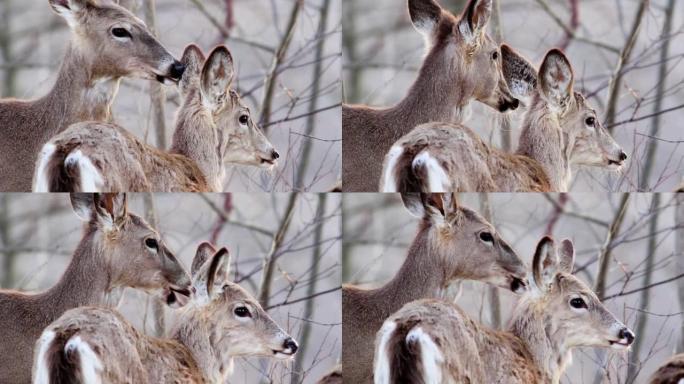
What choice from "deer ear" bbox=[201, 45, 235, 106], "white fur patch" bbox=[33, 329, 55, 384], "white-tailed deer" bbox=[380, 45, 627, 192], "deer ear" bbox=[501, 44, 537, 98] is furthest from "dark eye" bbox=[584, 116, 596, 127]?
"white fur patch" bbox=[33, 329, 55, 384]

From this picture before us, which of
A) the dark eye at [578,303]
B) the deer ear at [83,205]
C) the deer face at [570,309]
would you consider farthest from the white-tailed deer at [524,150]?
the deer ear at [83,205]

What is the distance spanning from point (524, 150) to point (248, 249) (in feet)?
4.36

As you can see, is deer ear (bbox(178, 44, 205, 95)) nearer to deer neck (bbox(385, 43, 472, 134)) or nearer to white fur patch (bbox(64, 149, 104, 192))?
white fur patch (bbox(64, 149, 104, 192))

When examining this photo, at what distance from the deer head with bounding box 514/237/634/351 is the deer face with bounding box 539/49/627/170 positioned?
0.46m

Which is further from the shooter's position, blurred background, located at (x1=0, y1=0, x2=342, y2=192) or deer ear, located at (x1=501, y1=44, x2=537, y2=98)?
deer ear, located at (x1=501, y1=44, x2=537, y2=98)

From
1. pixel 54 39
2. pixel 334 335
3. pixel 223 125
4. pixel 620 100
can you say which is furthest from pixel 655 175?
pixel 54 39

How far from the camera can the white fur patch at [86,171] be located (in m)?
5.31

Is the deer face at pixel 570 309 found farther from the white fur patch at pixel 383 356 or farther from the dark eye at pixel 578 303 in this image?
the white fur patch at pixel 383 356

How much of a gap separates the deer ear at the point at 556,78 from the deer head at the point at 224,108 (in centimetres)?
126

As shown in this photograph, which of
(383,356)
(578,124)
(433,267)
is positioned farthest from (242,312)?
(578,124)

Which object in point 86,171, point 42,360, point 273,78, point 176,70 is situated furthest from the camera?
point 273,78

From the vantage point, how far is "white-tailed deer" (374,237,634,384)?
17.4 feet

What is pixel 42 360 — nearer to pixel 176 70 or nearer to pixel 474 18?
pixel 176 70

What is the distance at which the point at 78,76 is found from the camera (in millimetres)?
5387
